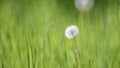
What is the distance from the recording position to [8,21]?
201cm

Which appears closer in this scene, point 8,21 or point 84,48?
point 84,48

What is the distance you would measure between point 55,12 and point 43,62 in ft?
4.35

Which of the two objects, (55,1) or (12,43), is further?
(55,1)

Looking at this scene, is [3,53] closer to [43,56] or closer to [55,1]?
[43,56]

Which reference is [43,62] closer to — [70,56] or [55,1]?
[70,56]

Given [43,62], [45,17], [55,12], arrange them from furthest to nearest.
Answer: [55,12] < [45,17] < [43,62]

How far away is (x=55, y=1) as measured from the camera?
3199mm

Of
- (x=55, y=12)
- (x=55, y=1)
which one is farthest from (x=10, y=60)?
(x=55, y=1)

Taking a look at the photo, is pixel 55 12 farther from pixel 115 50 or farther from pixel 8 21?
pixel 115 50

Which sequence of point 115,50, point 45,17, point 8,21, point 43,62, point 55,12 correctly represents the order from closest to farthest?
point 43,62 → point 115,50 → point 8,21 → point 45,17 → point 55,12

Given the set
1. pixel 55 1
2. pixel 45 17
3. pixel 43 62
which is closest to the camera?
pixel 43 62

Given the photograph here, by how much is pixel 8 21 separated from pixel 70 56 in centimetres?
49

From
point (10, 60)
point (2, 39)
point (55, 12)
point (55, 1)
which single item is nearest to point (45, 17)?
point (55, 12)

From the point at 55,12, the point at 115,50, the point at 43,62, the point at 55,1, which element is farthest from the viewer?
the point at 55,1
